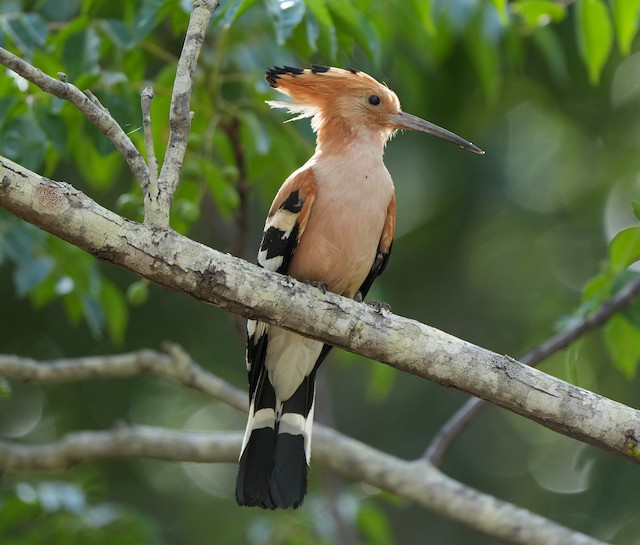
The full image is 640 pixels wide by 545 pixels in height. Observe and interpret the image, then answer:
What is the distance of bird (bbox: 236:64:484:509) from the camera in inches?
139

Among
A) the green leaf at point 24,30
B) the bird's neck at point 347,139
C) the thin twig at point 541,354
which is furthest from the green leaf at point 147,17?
the thin twig at point 541,354

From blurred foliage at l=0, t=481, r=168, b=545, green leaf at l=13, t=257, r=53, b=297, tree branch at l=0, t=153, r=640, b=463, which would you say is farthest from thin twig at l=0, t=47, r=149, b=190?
blurred foliage at l=0, t=481, r=168, b=545

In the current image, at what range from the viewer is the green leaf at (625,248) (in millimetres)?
3139

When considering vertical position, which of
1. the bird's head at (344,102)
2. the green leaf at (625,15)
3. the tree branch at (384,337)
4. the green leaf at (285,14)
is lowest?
the tree branch at (384,337)

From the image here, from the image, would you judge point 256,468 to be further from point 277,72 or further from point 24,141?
point 277,72

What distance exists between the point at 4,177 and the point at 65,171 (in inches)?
166

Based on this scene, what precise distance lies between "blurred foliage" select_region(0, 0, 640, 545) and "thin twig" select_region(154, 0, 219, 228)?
4.12 feet

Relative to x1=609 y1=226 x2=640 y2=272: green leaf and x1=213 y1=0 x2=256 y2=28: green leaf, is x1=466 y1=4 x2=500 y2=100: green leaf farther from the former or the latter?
x1=213 y1=0 x2=256 y2=28: green leaf

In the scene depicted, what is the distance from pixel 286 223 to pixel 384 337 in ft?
3.11

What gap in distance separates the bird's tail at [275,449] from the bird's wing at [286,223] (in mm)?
335

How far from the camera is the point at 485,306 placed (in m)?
7.19

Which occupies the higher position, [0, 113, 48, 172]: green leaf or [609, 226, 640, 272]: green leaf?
[609, 226, 640, 272]: green leaf

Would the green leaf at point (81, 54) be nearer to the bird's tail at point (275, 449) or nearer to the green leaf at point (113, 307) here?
the green leaf at point (113, 307)

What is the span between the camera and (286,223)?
3.52 m
